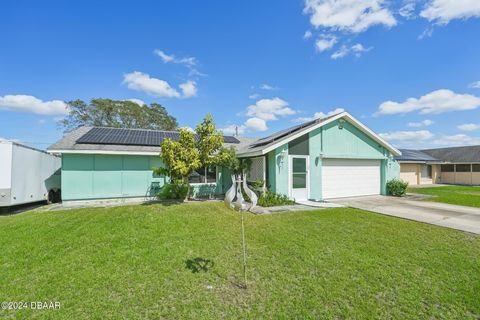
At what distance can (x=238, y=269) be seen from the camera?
4.32 metres

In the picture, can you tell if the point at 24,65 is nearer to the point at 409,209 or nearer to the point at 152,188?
the point at 152,188

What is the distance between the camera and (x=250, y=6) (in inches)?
435

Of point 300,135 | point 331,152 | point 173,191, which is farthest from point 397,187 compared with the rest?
point 173,191

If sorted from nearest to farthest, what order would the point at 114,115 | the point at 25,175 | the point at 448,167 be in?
the point at 25,175, the point at 448,167, the point at 114,115

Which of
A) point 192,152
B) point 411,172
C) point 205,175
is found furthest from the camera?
point 411,172

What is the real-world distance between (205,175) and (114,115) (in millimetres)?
27036

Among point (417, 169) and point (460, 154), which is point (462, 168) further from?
point (417, 169)

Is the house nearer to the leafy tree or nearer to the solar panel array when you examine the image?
the solar panel array

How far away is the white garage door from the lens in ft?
40.9

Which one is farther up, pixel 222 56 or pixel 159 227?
pixel 222 56

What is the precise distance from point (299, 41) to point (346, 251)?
12689 mm

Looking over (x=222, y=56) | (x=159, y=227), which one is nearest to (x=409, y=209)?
(x=159, y=227)

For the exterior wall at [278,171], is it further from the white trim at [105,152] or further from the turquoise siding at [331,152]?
the white trim at [105,152]

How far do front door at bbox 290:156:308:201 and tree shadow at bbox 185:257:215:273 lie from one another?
7426 mm
